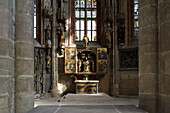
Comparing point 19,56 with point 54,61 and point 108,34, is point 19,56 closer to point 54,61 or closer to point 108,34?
point 54,61

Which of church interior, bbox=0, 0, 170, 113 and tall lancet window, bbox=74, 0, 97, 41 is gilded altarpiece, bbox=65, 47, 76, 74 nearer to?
church interior, bbox=0, 0, 170, 113

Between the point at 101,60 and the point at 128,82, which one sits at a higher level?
the point at 101,60

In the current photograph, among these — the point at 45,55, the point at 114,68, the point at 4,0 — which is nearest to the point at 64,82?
the point at 45,55

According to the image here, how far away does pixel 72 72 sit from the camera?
13570 mm

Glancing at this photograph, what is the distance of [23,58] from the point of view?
4016 mm

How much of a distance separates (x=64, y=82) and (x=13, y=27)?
10779mm

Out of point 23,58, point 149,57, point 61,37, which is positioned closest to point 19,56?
point 23,58

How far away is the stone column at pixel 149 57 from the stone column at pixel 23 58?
2406 millimetres

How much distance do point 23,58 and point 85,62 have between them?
9881 millimetres

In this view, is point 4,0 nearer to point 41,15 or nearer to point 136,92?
point 41,15

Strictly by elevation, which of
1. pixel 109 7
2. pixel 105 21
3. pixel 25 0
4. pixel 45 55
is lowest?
pixel 45 55

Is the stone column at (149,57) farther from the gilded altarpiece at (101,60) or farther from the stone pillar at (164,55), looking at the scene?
the gilded altarpiece at (101,60)

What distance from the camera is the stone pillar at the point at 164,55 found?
11.9 feet

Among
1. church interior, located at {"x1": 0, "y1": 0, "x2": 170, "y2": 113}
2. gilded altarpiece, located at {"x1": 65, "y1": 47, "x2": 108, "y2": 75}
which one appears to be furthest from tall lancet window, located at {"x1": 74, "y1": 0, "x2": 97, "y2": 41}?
gilded altarpiece, located at {"x1": 65, "y1": 47, "x2": 108, "y2": 75}
